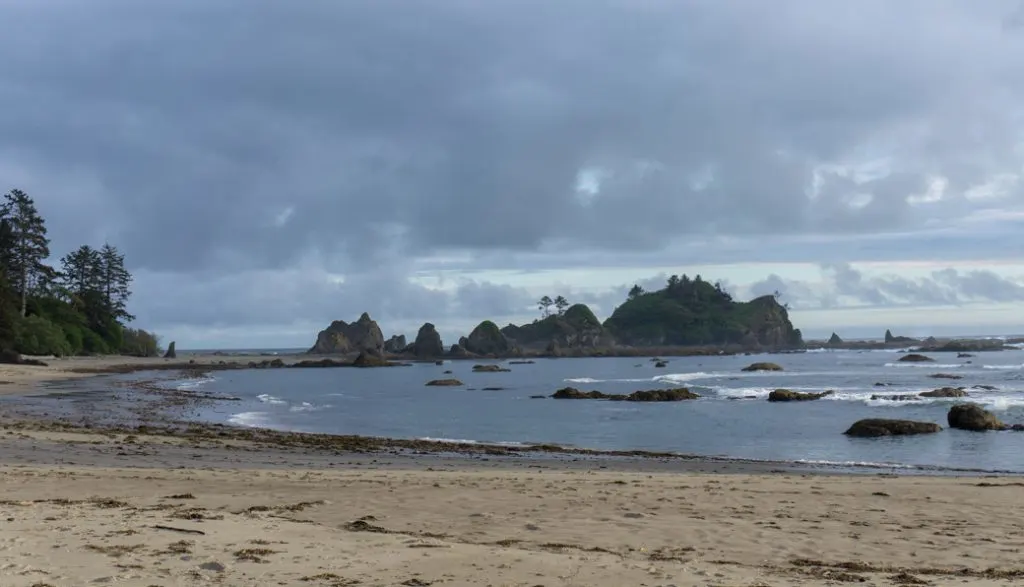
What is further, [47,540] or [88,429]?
[88,429]

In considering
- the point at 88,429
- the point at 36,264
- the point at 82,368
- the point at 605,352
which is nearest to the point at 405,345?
the point at 605,352

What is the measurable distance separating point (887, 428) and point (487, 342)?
148901mm

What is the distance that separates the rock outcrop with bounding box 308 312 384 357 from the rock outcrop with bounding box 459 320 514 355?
19.5 metres

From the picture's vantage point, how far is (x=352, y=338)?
17450 cm

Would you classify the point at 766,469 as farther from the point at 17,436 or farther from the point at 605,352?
the point at 605,352

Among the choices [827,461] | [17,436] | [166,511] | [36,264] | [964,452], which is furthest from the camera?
[36,264]

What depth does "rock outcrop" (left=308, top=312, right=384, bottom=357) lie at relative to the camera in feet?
561

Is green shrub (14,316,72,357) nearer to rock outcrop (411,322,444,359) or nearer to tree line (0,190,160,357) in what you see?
tree line (0,190,160,357)

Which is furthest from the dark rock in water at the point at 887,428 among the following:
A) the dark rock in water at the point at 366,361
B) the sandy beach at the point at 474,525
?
the dark rock in water at the point at 366,361

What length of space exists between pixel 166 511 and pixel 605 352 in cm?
19143

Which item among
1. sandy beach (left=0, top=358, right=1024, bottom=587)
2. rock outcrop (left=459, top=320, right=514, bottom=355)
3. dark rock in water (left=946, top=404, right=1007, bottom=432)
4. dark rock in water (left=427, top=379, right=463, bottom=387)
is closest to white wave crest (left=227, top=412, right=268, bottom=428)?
sandy beach (left=0, top=358, right=1024, bottom=587)

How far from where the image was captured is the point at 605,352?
199875mm

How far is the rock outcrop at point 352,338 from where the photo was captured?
171m

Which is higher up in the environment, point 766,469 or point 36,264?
point 36,264
